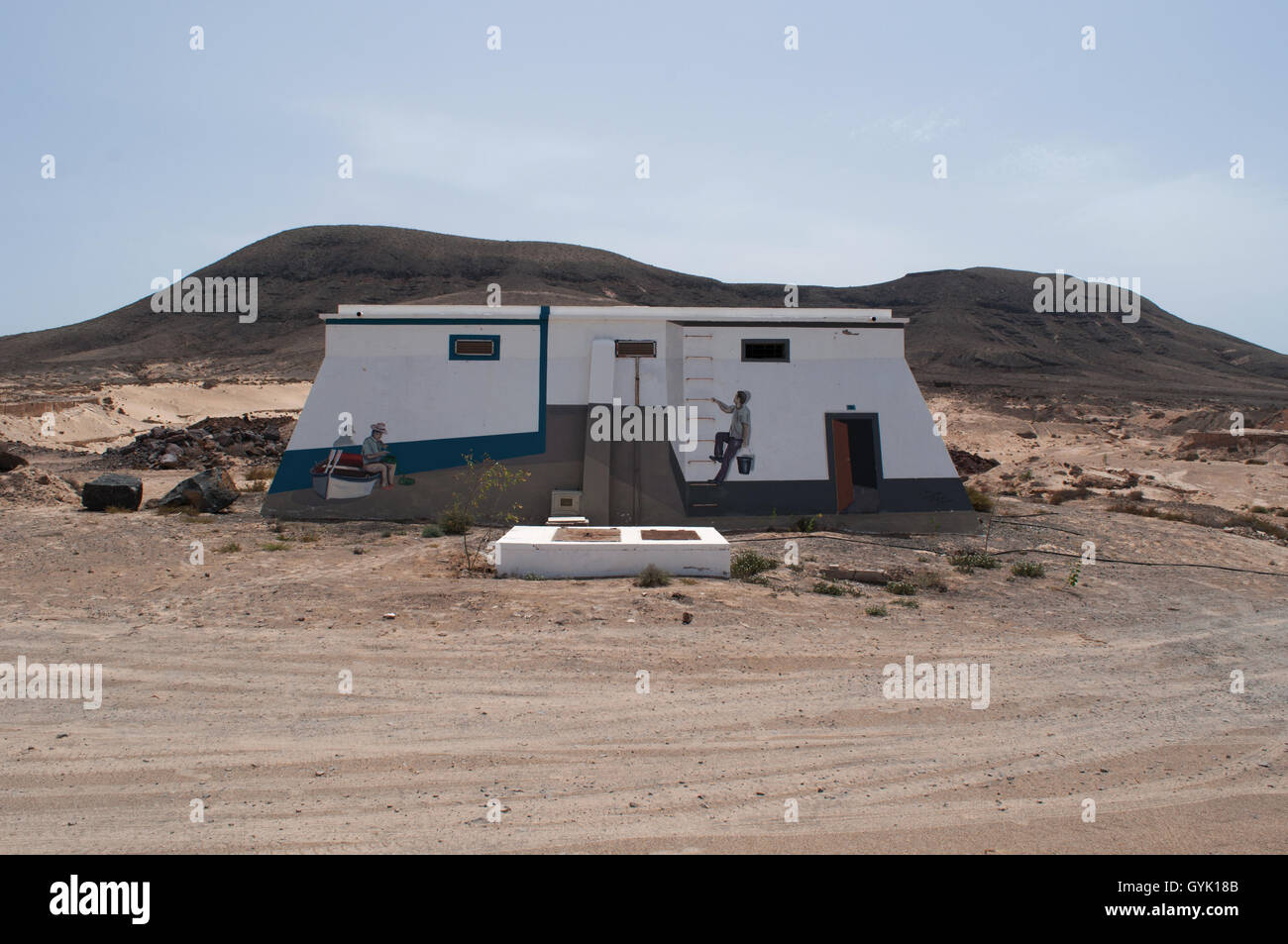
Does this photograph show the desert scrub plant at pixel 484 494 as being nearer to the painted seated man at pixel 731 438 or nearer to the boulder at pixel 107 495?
the painted seated man at pixel 731 438

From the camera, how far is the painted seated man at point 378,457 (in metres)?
15.1

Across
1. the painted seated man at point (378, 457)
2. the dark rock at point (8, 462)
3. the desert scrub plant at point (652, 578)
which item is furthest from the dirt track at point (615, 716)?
the dark rock at point (8, 462)

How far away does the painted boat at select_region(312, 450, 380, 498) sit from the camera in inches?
590

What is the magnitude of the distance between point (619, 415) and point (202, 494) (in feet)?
24.7

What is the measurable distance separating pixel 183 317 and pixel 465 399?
7529cm

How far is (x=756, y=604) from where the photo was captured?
32.1ft

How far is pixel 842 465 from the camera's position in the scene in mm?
15281

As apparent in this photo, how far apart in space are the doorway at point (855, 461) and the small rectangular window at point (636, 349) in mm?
3387

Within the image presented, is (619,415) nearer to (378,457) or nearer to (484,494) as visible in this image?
(484,494)

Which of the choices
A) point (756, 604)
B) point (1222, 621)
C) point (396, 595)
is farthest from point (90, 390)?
point (1222, 621)

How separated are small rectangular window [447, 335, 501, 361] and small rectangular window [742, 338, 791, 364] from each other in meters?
4.41

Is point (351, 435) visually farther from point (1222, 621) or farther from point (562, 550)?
point (1222, 621)

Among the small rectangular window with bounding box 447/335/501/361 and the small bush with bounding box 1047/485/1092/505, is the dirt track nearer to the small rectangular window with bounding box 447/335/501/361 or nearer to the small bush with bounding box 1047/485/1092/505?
the small rectangular window with bounding box 447/335/501/361

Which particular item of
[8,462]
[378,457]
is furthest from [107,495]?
[8,462]
